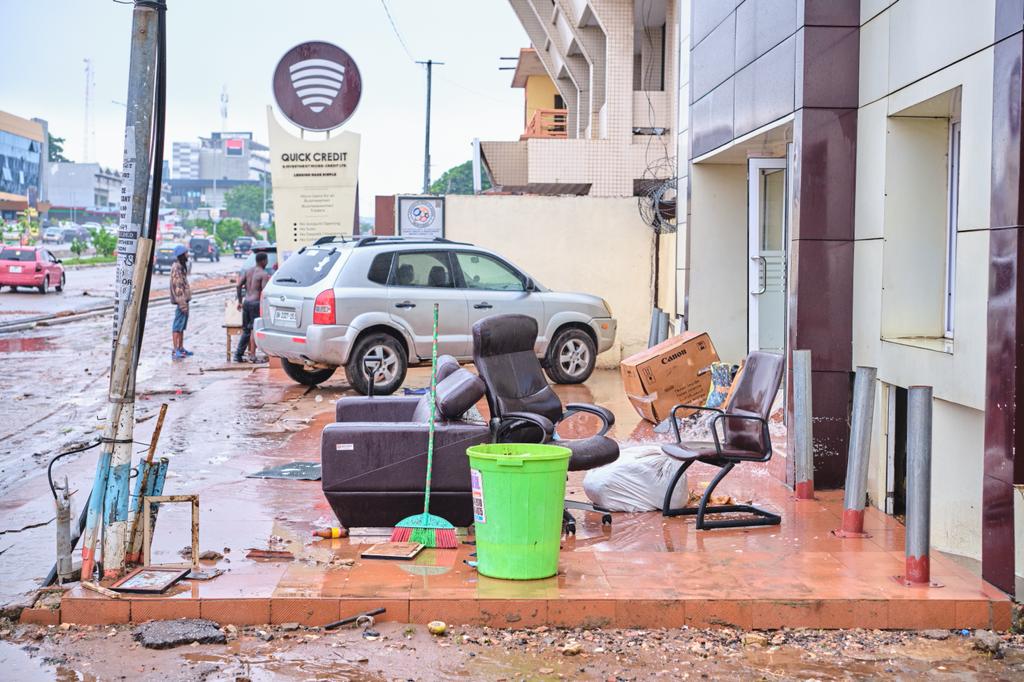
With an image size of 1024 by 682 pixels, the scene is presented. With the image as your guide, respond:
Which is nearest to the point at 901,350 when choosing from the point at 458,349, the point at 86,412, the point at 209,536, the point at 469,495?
the point at 469,495

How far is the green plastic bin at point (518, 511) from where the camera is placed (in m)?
6.23

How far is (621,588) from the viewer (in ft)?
A: 20.5

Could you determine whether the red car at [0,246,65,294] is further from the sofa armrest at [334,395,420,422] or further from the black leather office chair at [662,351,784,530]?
the black leather office chair at [662,351,784,530]

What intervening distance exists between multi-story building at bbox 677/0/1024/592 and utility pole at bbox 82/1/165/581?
4664mm

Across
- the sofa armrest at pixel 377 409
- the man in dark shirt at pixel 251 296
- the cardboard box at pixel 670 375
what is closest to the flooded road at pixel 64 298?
the man in dark shirt at pixel 251 296

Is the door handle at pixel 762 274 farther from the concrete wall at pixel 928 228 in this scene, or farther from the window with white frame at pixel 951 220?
the window with white frame at pixel 951 220

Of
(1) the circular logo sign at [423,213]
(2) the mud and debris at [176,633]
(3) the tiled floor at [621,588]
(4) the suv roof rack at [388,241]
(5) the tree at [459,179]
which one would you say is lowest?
(2) the mud and debris at [176,633]

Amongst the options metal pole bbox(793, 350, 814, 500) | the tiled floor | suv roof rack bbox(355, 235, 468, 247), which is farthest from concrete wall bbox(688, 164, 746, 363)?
the tiled floor

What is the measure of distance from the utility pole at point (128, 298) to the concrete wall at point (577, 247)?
13.0 meters

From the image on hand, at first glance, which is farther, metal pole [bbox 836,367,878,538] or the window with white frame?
the window with white frame

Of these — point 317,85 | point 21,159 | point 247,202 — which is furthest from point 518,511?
point 247,202

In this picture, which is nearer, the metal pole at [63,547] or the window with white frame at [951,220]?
the metal pole at [63,547]

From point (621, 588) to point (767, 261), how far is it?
7.09 metres

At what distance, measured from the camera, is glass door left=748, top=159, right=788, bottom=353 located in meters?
12.3
